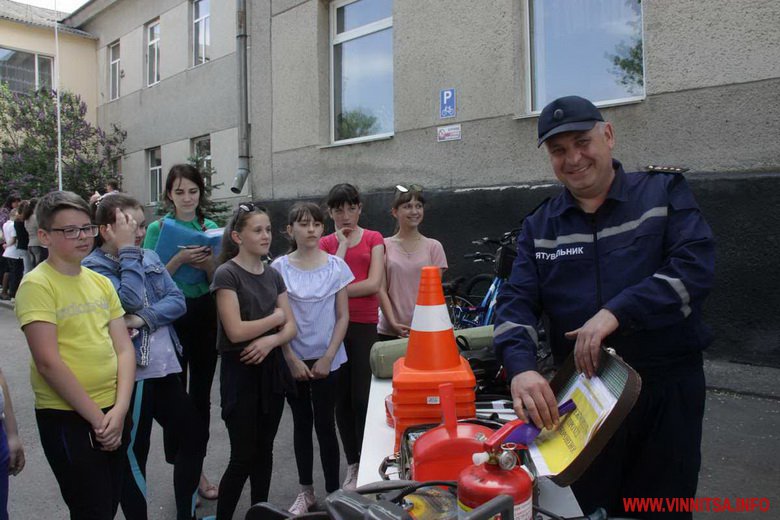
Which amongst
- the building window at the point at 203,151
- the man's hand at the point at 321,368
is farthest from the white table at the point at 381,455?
the building window at the point at 203,151

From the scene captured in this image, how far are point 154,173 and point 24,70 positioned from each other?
773 cm

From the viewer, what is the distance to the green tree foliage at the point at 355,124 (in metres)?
8.87

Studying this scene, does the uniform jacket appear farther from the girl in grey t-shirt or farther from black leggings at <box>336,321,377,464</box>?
black leggings at <box>336,321,377,464</box>

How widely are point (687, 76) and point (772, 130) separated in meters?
0.91

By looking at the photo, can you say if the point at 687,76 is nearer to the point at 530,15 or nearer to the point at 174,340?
the point at 530,15

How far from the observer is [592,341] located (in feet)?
4.95

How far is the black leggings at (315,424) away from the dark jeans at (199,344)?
0.57 metres

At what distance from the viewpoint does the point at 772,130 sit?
5.08 meters

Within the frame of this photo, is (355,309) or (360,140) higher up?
(360,140)

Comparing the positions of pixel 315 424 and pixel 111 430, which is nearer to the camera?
pixel 111 430

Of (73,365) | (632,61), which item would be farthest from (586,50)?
(73,365)

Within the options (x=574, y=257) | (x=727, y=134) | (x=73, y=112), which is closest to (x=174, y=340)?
(x=574, y=257)

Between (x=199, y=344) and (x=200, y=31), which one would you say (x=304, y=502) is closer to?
(x=199, y=344)

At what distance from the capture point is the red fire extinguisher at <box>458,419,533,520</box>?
3.85 ft
